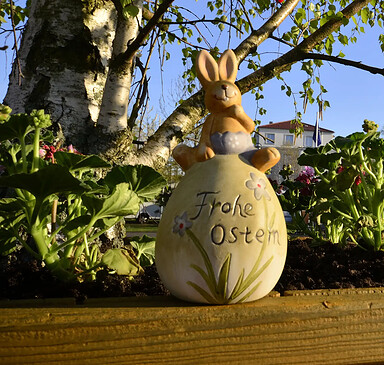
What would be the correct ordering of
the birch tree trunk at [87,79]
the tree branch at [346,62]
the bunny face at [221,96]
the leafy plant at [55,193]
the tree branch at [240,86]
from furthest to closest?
the tree branch at [346,62]
the tree branch at [240,86]
the birch tree trunk at [87,79]
the bunny face at [221,96]
the leafy plant at [55,193]

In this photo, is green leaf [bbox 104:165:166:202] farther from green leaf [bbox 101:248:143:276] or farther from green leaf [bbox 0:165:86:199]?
green leaf [bbox 0:165:86:199]

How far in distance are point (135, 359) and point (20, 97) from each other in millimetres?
1395

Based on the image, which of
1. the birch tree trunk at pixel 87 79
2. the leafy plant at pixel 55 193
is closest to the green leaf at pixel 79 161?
the leafy plant at pixel 55 193

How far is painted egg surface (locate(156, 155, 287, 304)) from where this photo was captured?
32.2 inches

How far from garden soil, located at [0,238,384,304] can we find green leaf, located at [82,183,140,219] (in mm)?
212

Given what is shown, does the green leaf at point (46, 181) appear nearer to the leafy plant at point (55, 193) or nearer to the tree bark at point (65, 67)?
the leafy plant at point (55, 193)

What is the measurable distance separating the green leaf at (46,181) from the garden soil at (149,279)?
0.27 meters

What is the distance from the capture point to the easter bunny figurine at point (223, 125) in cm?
95

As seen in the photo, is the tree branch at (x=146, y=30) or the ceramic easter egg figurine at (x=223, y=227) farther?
the tree branch at (x=146, y=30)

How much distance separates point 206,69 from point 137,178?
41cm

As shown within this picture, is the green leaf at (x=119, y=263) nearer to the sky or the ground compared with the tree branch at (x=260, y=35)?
nearer to the ground

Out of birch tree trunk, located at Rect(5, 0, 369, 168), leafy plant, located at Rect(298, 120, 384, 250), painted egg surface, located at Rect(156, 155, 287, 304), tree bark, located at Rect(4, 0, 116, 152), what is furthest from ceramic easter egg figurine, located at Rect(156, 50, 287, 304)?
tree bark, located at Rect(4, 0, 116, 152)

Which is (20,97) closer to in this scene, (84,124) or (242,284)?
(84,124)

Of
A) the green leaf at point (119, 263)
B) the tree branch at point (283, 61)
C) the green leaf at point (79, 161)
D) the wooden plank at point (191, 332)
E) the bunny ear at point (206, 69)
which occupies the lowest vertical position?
the wooden plank at point (191, 332)
